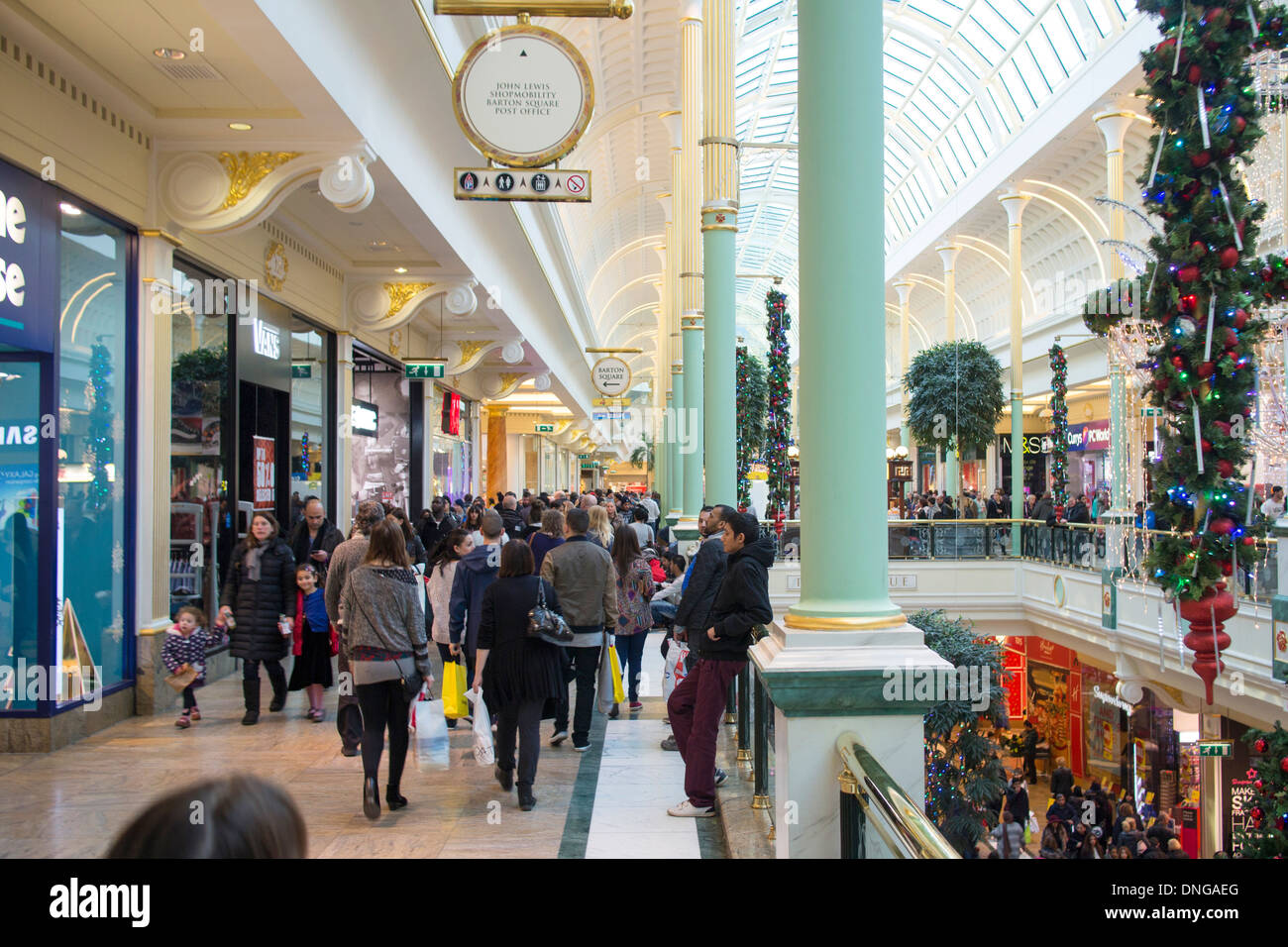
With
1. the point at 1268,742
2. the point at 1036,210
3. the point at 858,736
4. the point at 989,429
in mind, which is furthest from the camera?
the point at 1036,210

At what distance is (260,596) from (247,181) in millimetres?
2788

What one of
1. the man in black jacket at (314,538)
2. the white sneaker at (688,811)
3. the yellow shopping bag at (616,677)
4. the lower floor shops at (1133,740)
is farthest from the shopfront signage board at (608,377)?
the white sneaker at (688,811)

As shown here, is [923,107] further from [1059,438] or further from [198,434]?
[198,434]

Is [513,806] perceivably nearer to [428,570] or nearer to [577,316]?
[428,570]

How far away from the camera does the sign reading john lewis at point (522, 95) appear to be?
6477 millimetres

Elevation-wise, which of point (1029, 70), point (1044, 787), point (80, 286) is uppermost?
point (1029, 70)

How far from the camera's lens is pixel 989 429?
23109 mm

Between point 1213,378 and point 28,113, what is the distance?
720cm

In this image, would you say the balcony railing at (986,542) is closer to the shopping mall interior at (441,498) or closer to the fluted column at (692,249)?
the shopping mall interior at (441,498)

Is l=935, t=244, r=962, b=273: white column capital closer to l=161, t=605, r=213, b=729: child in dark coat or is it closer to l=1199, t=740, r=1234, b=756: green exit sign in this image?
l=1199, t=740, r=1234, b=756: green exit sign

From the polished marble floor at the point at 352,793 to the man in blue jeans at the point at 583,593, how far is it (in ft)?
1.89

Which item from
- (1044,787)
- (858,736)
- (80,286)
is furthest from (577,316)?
(858,736)

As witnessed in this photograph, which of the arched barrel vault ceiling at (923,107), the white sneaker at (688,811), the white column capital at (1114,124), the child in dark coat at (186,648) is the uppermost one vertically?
the arched barrel vault ceiling at (923,107)
